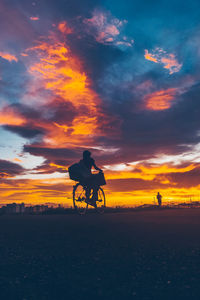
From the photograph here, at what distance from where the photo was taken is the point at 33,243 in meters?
6.14

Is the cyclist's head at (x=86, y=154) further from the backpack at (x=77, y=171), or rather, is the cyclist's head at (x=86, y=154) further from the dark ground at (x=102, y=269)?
the dark ground at (x=102, y=269)

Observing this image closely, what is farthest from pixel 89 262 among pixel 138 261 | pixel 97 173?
pixel 97 173

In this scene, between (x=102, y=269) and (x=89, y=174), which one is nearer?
(x=102, y=269)

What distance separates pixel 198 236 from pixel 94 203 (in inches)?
286

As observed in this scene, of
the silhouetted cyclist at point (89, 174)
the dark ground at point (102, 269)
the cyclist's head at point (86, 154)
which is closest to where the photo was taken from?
the dark ground at point (102, 269)

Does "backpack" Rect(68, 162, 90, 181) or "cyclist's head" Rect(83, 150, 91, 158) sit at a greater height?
"cyclist's head" Rect(83, 150, 91, 158)

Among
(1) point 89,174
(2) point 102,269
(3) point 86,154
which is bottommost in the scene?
(2) point 102,269

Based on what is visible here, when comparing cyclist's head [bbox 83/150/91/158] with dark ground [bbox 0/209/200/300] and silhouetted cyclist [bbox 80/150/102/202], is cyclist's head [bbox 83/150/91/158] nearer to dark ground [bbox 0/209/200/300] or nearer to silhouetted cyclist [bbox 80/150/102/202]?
silhouetted cyclist [bbox 80/150/102/202]

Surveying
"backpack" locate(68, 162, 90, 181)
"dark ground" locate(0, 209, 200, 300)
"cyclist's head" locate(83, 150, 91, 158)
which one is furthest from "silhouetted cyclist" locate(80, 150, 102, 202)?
"dark ground" locate(0, 209, 200, 300)

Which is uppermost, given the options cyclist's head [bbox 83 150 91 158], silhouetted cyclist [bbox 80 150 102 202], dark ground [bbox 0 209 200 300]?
cyclist's head [bbox 83 150 91 158]

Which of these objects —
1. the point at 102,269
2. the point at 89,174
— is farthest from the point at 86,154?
Answer: the point at 102,269

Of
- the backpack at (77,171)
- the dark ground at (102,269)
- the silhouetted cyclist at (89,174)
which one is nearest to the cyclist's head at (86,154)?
the silhouetted cyclist at (89,174)

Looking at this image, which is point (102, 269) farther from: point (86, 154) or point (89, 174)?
point (86, 154)

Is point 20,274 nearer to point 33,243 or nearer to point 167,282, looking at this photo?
point 167,282
